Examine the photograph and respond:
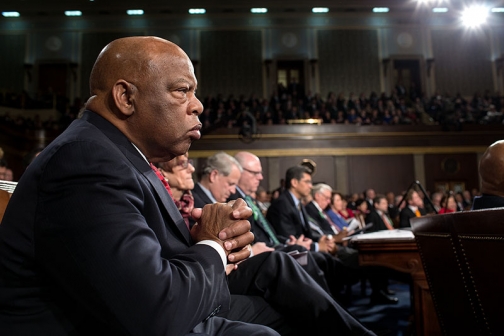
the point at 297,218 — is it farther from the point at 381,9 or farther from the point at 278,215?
the point at 381,9

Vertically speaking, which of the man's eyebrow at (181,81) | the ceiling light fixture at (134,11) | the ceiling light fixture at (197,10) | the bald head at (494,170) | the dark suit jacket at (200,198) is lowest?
the dark suit jacket at (200,198)

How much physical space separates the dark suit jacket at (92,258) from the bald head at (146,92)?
106mm

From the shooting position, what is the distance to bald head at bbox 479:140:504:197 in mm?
2061

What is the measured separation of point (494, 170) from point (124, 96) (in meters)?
1.76

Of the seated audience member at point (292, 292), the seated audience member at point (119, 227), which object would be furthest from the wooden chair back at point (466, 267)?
the seated audience member at point (119, 227)

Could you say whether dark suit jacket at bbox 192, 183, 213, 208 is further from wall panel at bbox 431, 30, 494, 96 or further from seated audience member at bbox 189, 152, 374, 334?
wall panel at bbox 431, 30, 494, 96

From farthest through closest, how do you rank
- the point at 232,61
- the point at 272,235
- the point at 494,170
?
the point at 232,61 < the point at 272,235 < the point at 494,170

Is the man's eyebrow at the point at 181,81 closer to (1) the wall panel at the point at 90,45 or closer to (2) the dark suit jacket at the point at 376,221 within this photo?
(2) the dark suit jacket at the point at 376,221

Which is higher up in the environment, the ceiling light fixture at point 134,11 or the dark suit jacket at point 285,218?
the ceiling light fixture at point 134,11

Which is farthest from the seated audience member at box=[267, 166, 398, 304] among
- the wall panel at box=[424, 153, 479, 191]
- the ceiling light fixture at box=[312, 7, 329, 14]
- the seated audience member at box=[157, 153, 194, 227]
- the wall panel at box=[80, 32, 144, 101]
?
the wall panel at box=[80, 32, 144, 101]

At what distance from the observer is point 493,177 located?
6.84 ft

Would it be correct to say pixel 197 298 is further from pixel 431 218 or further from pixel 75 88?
pixel 75 88

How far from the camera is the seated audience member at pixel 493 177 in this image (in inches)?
80.9

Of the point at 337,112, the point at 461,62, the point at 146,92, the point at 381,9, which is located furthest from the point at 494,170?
the point at 461,62
